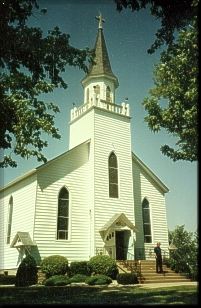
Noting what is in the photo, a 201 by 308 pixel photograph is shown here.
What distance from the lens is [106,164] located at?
28.6 meters

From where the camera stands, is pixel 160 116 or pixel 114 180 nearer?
pixel 160 116

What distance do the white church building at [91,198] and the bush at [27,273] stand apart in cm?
143

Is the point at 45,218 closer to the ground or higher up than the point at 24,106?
closer to the ground

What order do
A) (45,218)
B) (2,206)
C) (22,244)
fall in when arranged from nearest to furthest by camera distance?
1. (22,244)
2. (45,218)
3. (2,206)

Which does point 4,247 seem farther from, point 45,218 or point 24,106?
point 24,106

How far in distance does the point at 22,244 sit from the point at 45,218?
8.15 ft

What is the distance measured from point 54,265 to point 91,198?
6.14 metres

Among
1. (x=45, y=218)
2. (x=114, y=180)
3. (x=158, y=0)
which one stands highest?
(x=158, y=0)

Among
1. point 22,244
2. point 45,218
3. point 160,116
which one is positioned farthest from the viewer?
point 45,218

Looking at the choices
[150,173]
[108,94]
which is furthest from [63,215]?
[108,94]

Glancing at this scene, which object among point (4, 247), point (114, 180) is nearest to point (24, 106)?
point (114, 180)

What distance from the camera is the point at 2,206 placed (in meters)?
32.6

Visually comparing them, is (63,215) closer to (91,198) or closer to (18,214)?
(91,198)

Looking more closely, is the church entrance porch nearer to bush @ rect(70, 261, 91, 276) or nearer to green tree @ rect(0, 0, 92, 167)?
bush @ rect(70, 261, 91, 276)
